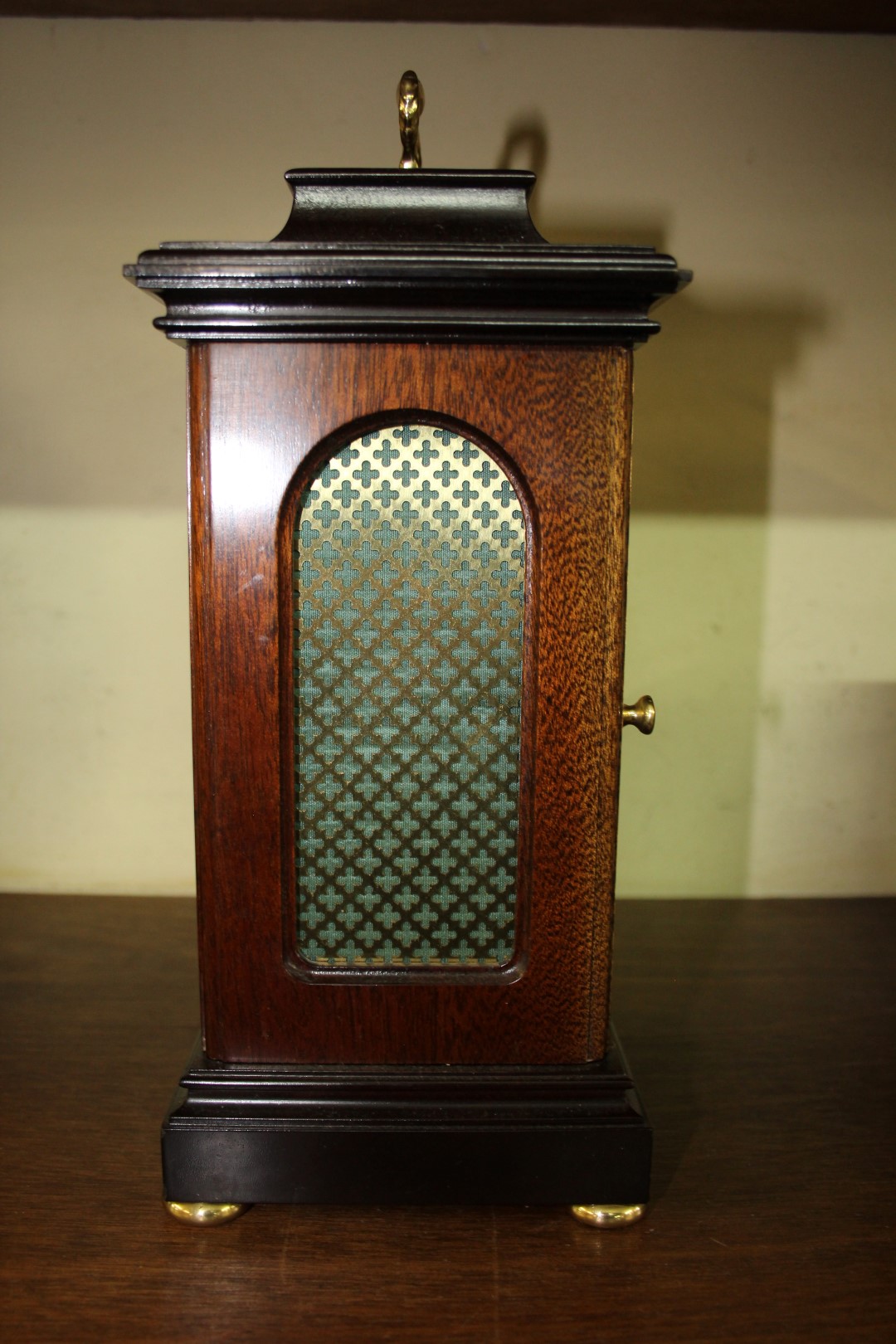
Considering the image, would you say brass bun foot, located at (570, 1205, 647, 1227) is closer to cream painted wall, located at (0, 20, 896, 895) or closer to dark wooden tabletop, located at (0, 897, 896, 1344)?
dark wooden tabletop, located at (0, 897, 896, 1344)

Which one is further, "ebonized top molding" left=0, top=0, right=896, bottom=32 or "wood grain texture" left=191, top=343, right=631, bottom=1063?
"ebonized top molding" left=0, top=0, right=896, bottom=32

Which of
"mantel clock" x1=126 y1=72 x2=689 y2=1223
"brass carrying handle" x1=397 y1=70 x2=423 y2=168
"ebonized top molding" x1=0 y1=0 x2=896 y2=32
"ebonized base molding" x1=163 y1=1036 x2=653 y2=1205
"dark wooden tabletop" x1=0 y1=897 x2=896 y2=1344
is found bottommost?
"dark wooden tabletop" x1=0 y1=897 x2=896 y2=1344

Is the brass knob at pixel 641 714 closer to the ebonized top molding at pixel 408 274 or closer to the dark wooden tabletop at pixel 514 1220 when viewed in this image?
the ebonized top molding at pixel 408 274

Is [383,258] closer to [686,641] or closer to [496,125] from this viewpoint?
[496,125]

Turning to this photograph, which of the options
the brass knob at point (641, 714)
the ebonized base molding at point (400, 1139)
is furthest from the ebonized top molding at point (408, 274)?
the ebonized base molding at point (400, 1139)

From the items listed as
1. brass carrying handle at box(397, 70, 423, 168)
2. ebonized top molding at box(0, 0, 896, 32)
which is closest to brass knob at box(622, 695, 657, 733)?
brass carrying handle at box(397, 70, 423, 168)

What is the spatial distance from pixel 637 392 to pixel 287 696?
36.1 inches

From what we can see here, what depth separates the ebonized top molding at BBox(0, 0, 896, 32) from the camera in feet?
4.85

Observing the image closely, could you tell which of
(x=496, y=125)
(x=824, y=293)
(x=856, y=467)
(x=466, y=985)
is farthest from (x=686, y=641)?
(x=466, y=985)

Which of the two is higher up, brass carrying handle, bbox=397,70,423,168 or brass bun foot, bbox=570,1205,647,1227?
brass carrying handle, bbox=397,70,423,168

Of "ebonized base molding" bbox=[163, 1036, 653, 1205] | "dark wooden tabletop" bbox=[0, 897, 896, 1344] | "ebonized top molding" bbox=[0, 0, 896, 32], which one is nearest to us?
"dark wooden tabletop" bbox=[0, 897, 896, 1344]

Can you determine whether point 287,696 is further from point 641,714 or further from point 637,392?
point 637,392

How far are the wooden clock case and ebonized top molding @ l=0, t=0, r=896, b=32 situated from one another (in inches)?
29.6

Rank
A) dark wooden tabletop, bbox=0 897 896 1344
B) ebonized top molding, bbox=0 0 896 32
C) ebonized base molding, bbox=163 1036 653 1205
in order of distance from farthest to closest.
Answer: ebonized top molding, bbox=0 0 896 32
ebonized base molding, bbox=163 1036 653 1205
dark wooden tabletop, bbox=0 897 896 1344
